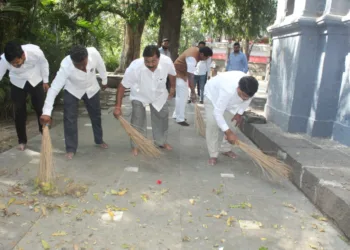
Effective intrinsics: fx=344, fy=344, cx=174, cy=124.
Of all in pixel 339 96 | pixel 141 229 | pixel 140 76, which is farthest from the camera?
pixel 339 96

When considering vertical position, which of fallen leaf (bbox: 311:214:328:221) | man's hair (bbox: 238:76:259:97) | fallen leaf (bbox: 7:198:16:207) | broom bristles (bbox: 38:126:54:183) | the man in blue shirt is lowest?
fallen leaf (bbox: 7:198:16:207)

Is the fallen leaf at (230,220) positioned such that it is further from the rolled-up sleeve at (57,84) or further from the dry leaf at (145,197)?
the rolled-up sleeve at (57,84)

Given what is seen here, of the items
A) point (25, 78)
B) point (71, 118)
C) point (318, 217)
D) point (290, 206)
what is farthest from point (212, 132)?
point (25, 78)

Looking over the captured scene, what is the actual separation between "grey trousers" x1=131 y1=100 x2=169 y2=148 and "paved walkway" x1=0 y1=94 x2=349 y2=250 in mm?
359

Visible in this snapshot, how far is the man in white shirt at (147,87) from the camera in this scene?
4.22 meters

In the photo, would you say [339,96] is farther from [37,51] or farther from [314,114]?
[37,51]

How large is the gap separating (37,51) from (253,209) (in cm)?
329

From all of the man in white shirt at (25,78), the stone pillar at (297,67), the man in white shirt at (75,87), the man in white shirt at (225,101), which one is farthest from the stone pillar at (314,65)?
the man in white shirt at (25,78)

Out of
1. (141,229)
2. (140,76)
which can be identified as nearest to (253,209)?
(141,229)

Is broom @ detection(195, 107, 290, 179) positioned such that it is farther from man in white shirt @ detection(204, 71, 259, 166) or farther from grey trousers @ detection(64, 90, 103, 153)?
grey trousers @ detection(64, 90, 103, 153)

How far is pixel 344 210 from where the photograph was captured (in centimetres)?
276

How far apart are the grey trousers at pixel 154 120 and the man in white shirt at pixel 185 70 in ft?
4.37

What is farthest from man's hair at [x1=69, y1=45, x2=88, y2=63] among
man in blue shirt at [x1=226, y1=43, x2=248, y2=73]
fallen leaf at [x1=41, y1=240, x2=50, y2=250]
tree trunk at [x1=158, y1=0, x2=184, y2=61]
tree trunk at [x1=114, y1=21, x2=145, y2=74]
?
tree trunk at [x1=114, y1=21, x2=145, y2=74]

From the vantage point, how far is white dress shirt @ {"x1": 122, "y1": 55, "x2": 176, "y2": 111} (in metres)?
4.26
